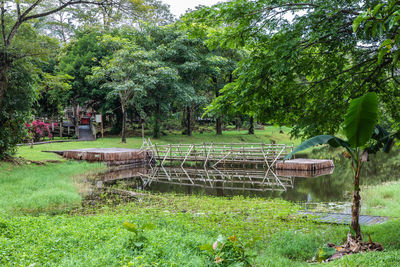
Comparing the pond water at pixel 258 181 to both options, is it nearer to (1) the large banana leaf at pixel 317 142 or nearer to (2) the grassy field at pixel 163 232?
(2) the grassy field at pixel 163 232

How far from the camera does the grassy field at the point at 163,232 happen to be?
4.59m

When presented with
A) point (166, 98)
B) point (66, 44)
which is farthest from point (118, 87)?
point (66, 44)

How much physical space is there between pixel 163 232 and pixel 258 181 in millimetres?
11875

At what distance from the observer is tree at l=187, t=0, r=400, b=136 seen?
5992 millimetres

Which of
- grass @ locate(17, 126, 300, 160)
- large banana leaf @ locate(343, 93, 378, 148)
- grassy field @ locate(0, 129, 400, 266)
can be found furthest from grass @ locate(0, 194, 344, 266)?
grass @ locate(17, 126, 300, 160)

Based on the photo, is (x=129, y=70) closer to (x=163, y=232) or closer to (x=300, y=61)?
(x=300, y=61)

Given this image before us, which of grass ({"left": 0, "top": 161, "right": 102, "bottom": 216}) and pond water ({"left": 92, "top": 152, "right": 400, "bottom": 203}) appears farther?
pond water ({"left": 92, "top": 152, "right": 400, "bottom": 203})

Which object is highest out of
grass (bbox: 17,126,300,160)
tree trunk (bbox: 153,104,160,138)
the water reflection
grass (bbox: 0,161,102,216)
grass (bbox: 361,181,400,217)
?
tree trunk (bbox: 153,104,160,138)

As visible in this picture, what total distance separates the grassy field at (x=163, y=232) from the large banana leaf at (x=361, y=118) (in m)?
1.52

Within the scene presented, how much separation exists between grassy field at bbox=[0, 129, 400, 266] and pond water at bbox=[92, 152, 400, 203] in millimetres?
2113

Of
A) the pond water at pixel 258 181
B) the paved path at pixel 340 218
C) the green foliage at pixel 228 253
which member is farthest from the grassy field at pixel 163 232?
the pond water at pixel 258 181

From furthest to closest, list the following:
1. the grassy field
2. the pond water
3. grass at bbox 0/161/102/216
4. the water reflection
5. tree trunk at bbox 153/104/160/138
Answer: tree trunk at bbox 153/104/160/138 < the water reflection < the pond water < grass at bbox 0/161/102/216 < the grassy field

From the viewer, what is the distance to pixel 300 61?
6832 mm

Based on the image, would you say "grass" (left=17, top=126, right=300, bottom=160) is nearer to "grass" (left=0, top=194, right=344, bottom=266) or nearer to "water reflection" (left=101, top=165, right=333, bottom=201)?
"water reflection" (left=101, top=165, right=333, bottom=201)
